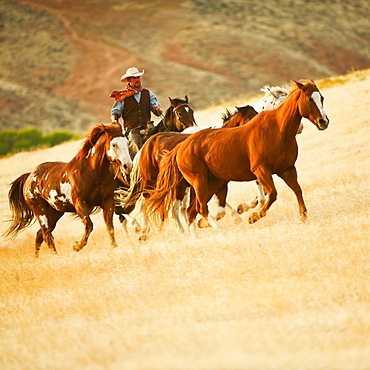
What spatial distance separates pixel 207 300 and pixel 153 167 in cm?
485

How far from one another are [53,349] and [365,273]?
2.79 metres

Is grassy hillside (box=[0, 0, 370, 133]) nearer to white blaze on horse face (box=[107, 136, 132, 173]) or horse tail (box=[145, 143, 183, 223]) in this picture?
horse tail (box=[145, 143, 183, 223])

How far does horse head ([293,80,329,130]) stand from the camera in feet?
30.7

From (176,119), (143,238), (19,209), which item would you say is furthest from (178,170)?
(19,209)

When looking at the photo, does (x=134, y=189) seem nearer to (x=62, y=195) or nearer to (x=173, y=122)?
(x=62, y=195)

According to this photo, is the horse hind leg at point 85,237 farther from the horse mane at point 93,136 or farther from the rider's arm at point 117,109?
the rider's arm at point 117,109

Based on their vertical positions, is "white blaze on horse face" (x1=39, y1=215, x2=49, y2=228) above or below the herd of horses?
below

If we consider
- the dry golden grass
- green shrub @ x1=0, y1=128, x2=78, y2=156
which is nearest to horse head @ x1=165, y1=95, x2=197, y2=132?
the dry golden grass

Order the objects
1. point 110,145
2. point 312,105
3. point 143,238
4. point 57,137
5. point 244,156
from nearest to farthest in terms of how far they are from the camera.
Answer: point 312,105, point 244,156, point 110,145, point 143,238, point 57,137

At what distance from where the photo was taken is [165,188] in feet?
35.6

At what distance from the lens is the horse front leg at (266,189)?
9.63 metres

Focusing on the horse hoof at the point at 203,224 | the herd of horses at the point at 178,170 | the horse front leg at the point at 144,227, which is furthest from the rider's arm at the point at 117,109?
the horse hoof at the point at 203,224

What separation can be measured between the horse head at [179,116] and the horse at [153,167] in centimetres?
86

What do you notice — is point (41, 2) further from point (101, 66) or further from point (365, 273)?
point (365, 273)
